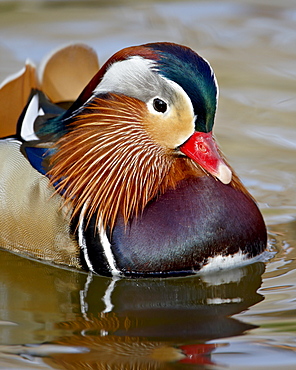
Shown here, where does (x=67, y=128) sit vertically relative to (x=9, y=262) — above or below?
above

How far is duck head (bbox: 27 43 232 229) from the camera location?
13.1 ft

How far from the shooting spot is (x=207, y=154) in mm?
4086

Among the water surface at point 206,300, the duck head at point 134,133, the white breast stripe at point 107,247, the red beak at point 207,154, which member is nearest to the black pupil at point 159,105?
the duck head at point 134,133

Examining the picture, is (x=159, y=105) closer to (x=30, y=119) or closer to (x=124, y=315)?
(x=124, y=315)

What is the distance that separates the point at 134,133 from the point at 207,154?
0.48 m

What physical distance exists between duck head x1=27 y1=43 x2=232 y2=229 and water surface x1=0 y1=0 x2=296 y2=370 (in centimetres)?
45

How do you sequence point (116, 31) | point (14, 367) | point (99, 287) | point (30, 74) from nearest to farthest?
1. point (14, 367)
2. point (99, 287)
3. point (30, 74)
4. point (116, 31)

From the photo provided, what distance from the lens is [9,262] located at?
472 cm

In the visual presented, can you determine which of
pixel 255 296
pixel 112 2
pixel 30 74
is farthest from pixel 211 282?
pixel 112 2

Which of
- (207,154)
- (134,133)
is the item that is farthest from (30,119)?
(207,154)

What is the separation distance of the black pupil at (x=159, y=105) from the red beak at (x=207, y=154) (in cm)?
20

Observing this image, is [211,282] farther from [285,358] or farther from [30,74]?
[30,74]

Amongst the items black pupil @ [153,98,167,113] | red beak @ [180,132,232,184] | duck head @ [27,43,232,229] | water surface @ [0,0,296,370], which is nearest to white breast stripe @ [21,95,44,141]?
duck head @ [27,43,232,229]

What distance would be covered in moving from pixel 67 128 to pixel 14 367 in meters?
1.45
